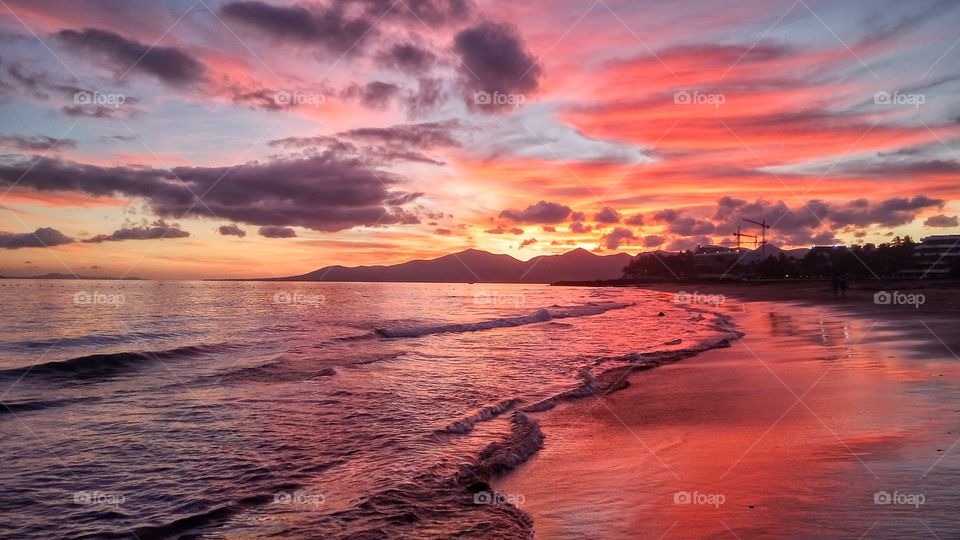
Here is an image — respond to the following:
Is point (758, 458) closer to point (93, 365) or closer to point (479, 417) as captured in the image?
point (479, 417)

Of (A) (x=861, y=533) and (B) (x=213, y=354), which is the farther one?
(B) (x=213, y=354)

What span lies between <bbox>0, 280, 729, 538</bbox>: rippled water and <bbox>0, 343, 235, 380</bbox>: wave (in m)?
0.12

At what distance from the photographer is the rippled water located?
7652mm

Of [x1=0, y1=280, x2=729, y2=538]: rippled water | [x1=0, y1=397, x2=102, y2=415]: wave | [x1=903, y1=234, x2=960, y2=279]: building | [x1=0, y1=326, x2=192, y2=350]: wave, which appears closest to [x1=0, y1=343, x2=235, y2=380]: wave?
[x1=0, y1=280, x2=729, y2=538]: rippled water

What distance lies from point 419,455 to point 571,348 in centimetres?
1796

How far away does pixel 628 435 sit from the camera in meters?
11.4

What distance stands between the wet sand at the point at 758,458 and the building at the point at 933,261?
119179 millimetres

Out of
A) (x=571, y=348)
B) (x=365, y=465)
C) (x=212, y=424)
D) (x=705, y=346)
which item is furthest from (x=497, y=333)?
(x=365, y=465)

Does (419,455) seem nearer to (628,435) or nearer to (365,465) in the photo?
(365,465)

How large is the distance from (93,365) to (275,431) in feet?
47.0

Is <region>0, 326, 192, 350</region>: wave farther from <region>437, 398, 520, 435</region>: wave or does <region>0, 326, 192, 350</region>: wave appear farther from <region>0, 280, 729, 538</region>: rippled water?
<region>437, 398, 520, 435</region>: wave

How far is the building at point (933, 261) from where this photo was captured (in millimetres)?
119713

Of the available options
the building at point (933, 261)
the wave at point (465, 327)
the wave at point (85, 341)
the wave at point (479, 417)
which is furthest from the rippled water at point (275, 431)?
the building at point (933, 261)

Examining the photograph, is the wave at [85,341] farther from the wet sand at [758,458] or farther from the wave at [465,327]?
the wet sand at [758,458]
